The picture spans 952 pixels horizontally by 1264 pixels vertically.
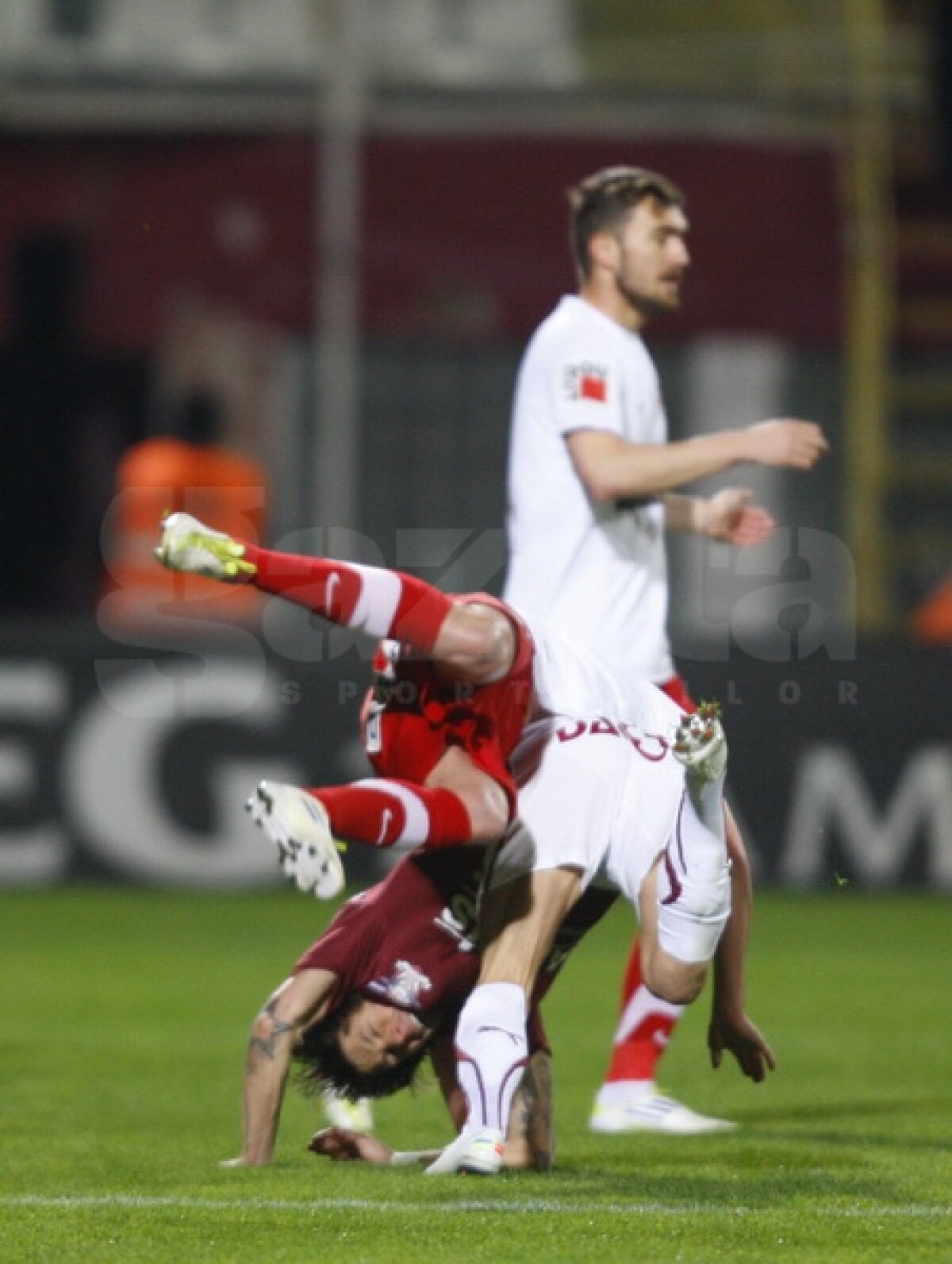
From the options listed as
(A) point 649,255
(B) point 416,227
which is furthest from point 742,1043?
(B) point 416,227

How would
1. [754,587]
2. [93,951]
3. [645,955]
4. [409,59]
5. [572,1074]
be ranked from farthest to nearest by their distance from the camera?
[409,59] < [754,587] < [93,951] < [572,1074] < [645,955]

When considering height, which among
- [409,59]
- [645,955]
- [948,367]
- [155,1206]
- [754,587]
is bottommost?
[155,1206]

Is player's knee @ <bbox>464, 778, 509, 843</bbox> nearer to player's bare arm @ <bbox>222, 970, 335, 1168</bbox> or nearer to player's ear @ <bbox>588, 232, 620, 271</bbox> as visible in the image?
player's bare arm @ <bbox>222, 970, 335, 1168</bbox>

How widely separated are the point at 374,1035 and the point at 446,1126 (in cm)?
116

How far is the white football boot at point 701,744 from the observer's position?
5.51 meters

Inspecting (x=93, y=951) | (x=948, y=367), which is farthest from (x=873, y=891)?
(x=948, y=367)

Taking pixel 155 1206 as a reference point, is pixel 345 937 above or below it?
above

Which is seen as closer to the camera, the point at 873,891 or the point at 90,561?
the point at 873,891

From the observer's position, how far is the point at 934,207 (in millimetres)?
17297

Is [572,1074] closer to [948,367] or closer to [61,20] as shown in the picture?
[948,367]

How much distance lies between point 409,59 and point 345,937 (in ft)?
38.8

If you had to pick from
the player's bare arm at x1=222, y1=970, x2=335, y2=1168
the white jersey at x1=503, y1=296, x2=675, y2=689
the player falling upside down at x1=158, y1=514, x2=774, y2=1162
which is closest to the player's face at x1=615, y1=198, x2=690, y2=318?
the white jersey at x1=503, y1=296, x2=675, y2=689

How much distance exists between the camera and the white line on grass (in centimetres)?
530

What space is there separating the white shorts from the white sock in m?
0.31
